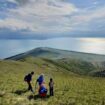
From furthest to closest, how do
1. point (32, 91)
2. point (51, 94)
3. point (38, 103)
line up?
1. point (32, 91)
2. point (51, 94)
3. point (38, 103)

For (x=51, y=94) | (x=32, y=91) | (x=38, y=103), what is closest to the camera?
(x=38, y=103)

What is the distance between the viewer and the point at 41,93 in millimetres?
29062

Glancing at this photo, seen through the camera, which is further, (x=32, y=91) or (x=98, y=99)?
(x=32, y=91)

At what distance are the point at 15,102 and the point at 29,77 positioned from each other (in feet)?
23.2

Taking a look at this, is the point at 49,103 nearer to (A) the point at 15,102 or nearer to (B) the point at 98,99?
(A) the point at 15,102

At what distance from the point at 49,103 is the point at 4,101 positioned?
424 cm

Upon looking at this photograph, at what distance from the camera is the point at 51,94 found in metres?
29.9

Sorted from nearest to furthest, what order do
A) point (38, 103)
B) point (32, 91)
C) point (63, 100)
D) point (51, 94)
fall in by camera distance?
1. point (38, 103)
2. point (63, 100)
3. point (51, 94)
4. point (32, 91)

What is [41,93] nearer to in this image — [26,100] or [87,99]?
[26,100]

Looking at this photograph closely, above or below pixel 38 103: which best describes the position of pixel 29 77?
above

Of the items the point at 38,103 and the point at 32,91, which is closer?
the point at 38,103

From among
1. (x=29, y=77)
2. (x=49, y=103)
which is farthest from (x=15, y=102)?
(x=29, y=77)

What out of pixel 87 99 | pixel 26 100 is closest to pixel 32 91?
pixel 26 100

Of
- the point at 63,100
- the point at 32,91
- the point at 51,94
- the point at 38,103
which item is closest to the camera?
the point at 38,103
